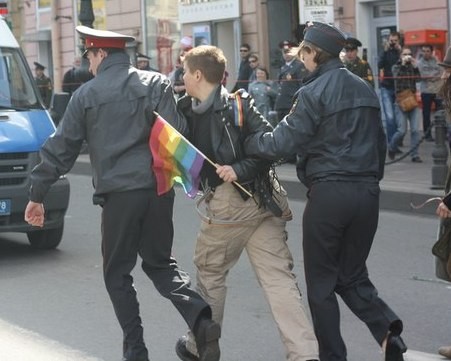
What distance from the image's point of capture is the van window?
9.92 meters

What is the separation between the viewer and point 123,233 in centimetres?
571

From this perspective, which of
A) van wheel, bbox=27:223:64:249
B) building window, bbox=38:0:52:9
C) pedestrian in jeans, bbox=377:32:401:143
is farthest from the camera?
building window, bbox=38:0:52:9

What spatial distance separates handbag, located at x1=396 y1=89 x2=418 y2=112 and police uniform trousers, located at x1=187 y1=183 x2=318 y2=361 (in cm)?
1026

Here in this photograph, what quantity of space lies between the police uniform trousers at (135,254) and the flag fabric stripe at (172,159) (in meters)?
0.13

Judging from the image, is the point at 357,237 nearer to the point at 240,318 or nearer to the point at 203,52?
the point at 203,52

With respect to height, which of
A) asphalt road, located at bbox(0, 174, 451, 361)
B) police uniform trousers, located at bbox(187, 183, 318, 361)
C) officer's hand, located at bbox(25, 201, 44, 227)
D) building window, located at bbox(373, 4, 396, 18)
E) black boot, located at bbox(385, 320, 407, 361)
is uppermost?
building window, located at bbox(373, 4, 396, 18)

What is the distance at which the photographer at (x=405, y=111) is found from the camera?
51.4 feet

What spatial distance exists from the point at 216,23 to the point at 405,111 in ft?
31.6

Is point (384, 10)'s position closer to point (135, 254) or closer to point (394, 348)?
point (135, 254)

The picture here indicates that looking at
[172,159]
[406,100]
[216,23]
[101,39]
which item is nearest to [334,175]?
[172,159]

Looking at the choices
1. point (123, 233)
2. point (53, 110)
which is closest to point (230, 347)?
point (123, 233)

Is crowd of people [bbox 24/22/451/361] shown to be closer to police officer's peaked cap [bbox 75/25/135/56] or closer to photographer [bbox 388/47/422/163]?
police officer's peaked cap [bbox 75/25/135/56]

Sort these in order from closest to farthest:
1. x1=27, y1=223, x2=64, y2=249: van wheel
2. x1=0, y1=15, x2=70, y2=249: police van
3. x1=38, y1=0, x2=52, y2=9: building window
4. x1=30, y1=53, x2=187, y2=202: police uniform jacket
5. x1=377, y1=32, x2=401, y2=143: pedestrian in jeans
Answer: x1=30, y1=53, x2=187, y2=202: police uniform jacket < x1=0, y1=15, x2=70, y2=249: police van < x1=27, y1=223, x2=64, y2=249: van wheel < x1=377, y1=32, x2=401, y2=143: pedestrian in jeans < x1=38, y1=0, x2=52, y2=9: building window

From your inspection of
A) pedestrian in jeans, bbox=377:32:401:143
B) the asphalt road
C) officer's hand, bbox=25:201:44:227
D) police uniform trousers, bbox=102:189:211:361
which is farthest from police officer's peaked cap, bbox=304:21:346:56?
pedestrian in jeans, bbox=377:32:401:143
